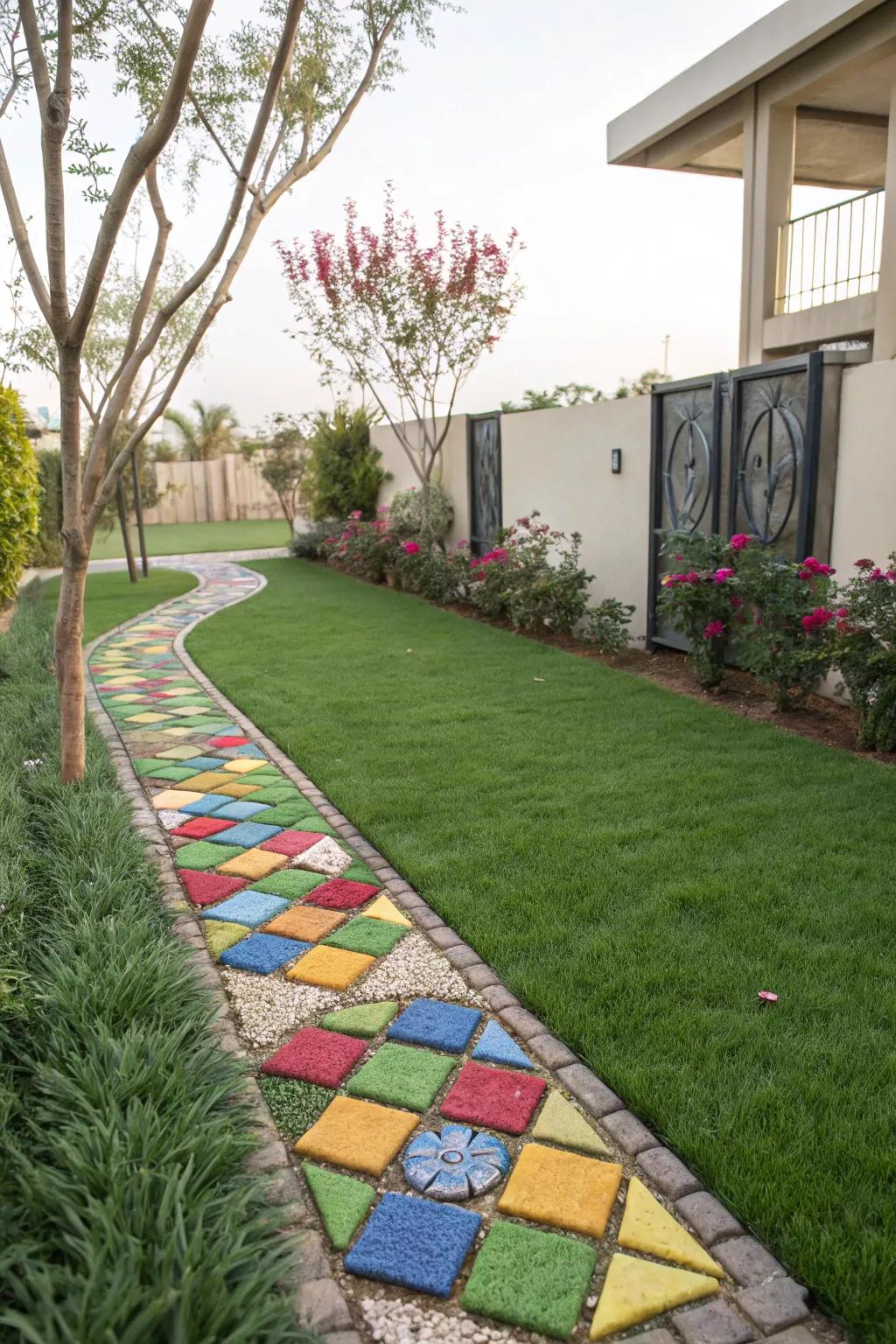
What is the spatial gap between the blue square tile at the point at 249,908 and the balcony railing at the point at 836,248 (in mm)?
9070

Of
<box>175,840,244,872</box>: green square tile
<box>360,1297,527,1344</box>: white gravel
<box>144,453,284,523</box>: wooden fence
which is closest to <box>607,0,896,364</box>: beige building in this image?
<box>175,840,244,872</box>: green square tile

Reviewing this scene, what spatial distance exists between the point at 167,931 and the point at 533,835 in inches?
61.5

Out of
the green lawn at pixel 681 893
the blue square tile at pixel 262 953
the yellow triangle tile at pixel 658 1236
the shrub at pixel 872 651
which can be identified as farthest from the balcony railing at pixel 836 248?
the yellow triangle tile at pixel 658 1236

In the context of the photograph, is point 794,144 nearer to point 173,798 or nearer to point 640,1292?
point 173,798

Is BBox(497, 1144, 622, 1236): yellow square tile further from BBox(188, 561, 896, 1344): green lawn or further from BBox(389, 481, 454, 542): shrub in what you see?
BBox(389, 481, 454, 542): shrub

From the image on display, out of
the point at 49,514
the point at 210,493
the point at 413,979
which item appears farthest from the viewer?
the point at 210,493

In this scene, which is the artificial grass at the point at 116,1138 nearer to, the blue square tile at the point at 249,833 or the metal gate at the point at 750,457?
the blue square tile at the point at 249,833

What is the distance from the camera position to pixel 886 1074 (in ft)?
7.76

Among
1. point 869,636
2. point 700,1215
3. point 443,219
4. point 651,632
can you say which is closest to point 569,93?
point 443,219

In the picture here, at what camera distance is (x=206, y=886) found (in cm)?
364

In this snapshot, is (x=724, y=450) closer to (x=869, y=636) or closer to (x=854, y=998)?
(x=869, y=636)

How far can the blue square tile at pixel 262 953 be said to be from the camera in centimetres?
304

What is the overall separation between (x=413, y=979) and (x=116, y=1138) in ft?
3.93

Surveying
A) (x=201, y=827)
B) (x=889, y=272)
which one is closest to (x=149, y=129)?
(x=201, y=827)
